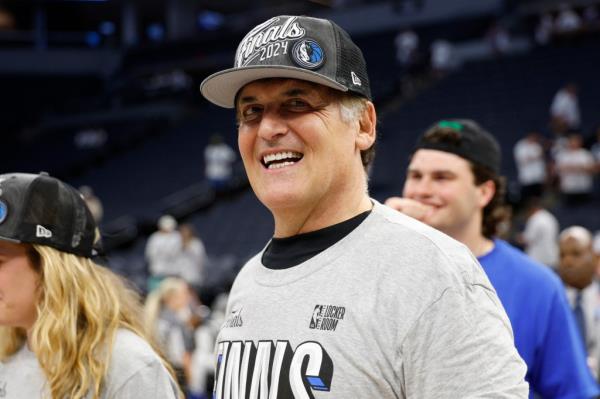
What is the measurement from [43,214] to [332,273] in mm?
1084

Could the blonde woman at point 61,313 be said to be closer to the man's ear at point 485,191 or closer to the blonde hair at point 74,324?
the blonde hair at point 74,324

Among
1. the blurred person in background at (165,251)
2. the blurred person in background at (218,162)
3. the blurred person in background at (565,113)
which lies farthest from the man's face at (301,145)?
the blurred person in background at (218,162)

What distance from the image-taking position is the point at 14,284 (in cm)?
243

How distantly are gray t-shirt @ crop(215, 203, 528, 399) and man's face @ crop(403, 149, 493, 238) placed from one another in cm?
119

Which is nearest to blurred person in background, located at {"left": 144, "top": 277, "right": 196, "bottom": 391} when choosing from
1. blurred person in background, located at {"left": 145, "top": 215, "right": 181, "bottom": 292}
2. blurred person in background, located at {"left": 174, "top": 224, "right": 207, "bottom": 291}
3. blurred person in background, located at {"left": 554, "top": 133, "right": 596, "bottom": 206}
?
blurred person in background, located at {"left": 174, "top": 224, "right": 207, "bottom": 291}

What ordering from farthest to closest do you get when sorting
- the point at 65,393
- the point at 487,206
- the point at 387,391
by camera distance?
the point at 487,206 < the point at 65,393 < the point at 387,391

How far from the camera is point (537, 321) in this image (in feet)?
9.39

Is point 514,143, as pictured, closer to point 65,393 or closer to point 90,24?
point 65,393

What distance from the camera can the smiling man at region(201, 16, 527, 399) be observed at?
1.58 m

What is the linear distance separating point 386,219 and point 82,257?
3.66 ft

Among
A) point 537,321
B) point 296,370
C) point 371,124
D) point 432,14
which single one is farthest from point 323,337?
point 432,14

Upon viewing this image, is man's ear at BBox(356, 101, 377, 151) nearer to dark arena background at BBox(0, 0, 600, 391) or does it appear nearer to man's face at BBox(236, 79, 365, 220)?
man's face at BBox(236, 79, 365, 220)

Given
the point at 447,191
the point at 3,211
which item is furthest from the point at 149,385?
the point at 447,191

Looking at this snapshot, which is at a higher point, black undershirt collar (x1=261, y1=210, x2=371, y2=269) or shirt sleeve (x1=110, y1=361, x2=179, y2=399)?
black undershirt collar (x1=261, y1=210, x2=371, y2=269)
